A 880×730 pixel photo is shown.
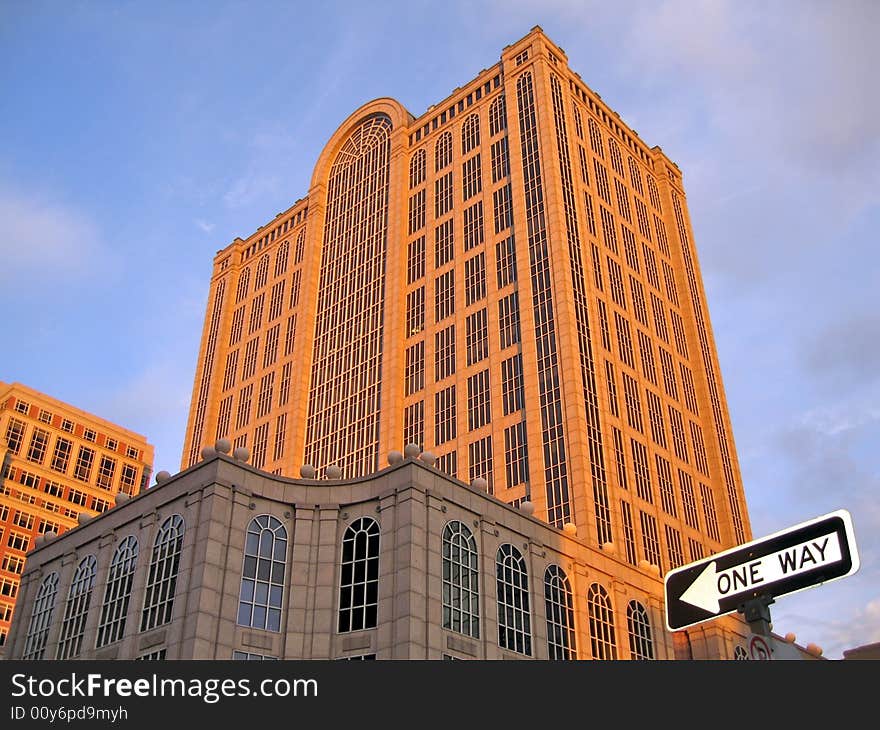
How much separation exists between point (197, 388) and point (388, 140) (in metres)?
43.5

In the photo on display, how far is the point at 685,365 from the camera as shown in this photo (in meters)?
97.8

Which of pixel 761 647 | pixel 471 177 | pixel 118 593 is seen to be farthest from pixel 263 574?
pixel 471 177

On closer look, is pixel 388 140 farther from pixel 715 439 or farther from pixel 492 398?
pixel 715 439

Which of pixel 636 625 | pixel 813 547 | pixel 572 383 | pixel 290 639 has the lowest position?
pixel 813 547

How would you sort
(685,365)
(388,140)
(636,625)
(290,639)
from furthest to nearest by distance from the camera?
(388,140)
(685,365)
(636,625)
(290,639)

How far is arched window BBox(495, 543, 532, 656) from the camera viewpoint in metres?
45.7

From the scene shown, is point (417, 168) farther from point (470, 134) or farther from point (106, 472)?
point (106, 472)

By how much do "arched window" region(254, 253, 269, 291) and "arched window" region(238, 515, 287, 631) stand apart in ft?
263

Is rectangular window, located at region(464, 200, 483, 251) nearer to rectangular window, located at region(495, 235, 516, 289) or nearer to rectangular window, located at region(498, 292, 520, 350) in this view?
rectangular window, located at region(495, 235, 516, 289)

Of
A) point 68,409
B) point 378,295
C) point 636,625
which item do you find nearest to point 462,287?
point 378,295

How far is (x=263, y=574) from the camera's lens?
140 feet

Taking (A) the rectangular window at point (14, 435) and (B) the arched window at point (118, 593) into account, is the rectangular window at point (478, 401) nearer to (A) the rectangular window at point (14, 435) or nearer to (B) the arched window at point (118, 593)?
(B) the arched window at point (118, 593)

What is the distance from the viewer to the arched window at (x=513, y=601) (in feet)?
150

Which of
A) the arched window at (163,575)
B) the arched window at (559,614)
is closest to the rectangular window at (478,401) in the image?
the arched window at (559,614)
